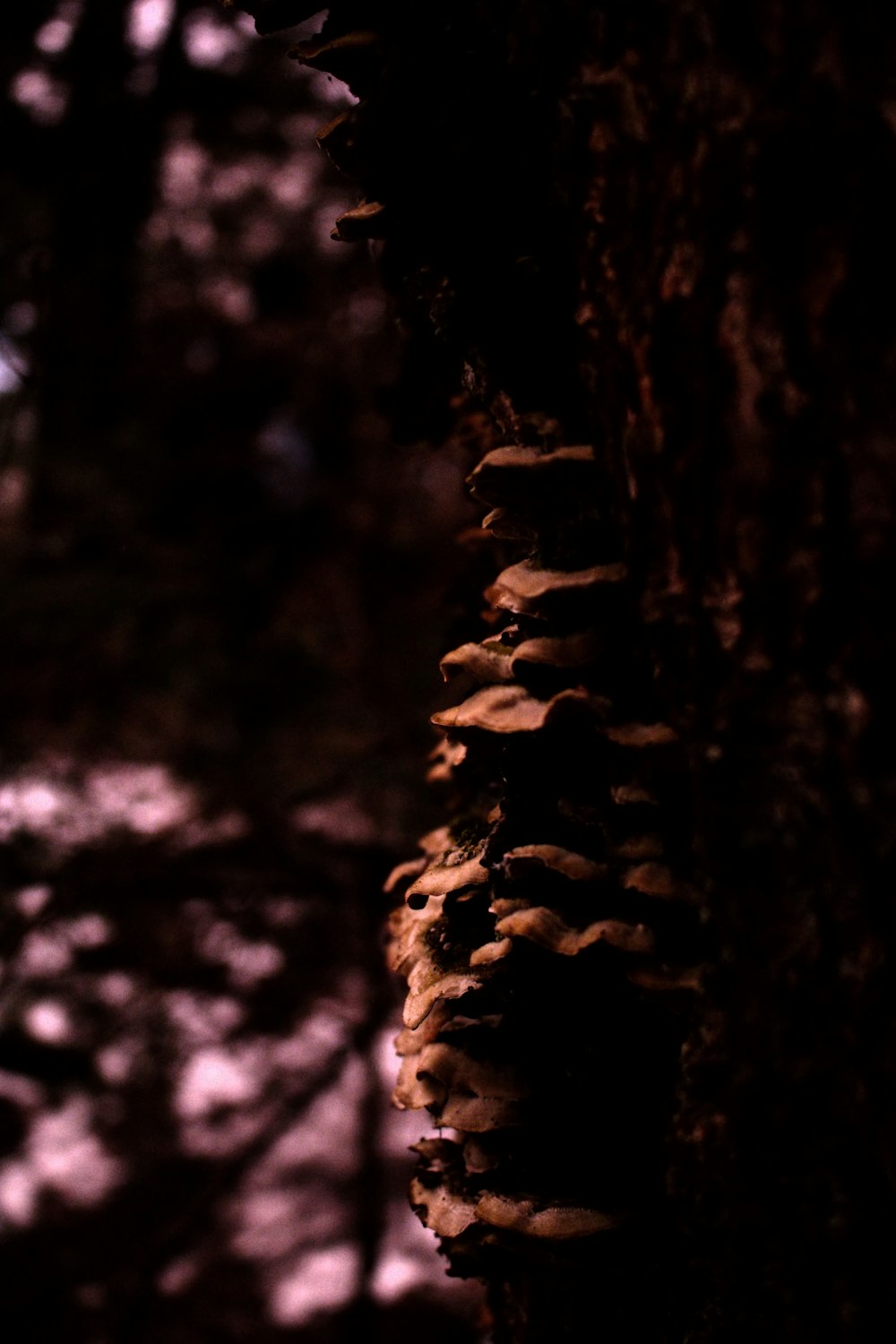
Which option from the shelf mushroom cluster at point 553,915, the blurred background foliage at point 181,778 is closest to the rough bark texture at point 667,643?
the shelf mushroom cluster at point 553,915

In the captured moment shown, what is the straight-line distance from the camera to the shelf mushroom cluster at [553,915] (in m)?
0.71

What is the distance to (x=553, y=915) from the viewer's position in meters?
0.72

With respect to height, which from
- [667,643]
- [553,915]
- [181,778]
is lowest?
[553,915]

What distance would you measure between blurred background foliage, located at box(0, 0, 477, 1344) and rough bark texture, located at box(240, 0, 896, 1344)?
84.6 inches

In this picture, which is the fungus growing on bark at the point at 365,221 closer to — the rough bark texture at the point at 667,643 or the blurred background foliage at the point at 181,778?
the rough bark texture at the point at 667,643

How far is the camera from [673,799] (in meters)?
0.70

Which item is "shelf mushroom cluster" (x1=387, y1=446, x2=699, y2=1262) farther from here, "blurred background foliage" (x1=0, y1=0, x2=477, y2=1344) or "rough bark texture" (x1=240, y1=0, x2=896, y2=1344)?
"blurred background foliage" (x1=0, y1=0, x2=477, y2=1344)

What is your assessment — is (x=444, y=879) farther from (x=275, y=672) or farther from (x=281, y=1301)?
(x=281, y=1301)

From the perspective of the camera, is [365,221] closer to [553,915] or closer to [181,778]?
[553,915]

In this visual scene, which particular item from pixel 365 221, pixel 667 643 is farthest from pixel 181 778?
pixel 667 643

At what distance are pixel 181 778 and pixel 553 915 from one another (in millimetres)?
3010

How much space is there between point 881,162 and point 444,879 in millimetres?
624

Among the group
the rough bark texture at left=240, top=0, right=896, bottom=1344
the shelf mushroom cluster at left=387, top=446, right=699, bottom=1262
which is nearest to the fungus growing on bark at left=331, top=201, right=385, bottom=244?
the rough bark texture at left=240, top=0, right=896, bottom=1344

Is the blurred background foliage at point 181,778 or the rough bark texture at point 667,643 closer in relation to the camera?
the rough bark texture at point 667,643
